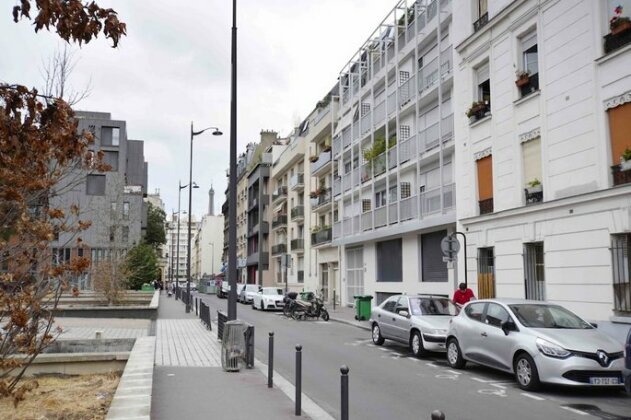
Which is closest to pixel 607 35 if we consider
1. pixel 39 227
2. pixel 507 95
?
pixel 507 95

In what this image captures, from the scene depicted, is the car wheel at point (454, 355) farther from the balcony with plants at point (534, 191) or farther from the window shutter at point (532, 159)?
the window shutter at point (532, 159)

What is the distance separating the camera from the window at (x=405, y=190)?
27.4 metres

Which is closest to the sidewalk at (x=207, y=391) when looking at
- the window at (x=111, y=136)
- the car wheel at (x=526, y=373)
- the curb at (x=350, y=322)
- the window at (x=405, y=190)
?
the car wheel at (x=526, y=373)

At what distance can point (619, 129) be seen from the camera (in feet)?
45.3

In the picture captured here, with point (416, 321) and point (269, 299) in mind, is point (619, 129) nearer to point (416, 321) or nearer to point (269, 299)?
point (416, 321)

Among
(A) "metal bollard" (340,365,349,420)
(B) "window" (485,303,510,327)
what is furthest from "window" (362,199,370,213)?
(A) "metal bollard" (340,365,349,420)

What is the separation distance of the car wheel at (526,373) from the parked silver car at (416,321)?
3634 mm

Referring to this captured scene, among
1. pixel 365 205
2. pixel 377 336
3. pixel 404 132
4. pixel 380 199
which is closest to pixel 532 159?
pixel 377 336

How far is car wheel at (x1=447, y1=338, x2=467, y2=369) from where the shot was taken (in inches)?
474

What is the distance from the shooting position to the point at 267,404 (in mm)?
7949

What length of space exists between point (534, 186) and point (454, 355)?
6769 mm

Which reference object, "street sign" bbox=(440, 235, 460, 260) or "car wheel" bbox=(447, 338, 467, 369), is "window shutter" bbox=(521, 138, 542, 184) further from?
"car wheel" bbox=(447, 338, 467, 369)

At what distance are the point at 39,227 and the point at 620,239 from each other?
488 inches

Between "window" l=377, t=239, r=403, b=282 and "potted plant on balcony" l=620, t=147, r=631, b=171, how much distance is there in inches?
615
